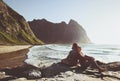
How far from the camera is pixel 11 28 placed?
11738 centimetres

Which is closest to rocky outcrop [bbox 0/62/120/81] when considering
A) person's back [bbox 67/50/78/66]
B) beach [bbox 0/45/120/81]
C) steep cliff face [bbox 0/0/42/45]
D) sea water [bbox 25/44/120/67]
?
beach [bbox 0/45/120/81]

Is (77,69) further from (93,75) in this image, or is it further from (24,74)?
(24,74)

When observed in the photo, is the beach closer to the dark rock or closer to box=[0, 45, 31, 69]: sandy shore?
the dark rock

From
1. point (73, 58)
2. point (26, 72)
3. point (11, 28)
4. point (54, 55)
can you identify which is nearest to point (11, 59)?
point (54, 55)

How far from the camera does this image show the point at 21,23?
137875 millimetres

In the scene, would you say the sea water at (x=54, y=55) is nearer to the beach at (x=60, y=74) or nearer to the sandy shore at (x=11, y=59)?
the sandy shore at (x=11, y=59)

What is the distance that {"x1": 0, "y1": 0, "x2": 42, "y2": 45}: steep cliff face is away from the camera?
105m

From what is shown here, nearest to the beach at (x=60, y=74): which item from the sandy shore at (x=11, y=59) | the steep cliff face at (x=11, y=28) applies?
the sandy shore at (x=11, y=59)

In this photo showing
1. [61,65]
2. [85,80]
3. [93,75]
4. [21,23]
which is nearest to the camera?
[85,80]

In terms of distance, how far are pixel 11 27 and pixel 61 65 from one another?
111m

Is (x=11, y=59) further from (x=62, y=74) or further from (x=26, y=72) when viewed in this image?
(x=62, y=74)

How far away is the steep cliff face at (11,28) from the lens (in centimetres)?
10528

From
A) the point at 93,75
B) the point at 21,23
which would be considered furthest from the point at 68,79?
the point at 21,23

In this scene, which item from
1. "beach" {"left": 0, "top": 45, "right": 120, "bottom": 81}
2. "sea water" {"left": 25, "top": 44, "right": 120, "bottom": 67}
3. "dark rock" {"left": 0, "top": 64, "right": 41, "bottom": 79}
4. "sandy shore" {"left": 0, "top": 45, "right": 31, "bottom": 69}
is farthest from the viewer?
"sea water" {"left": 25, "top": 44, "right": 120, "bottom": 67}
